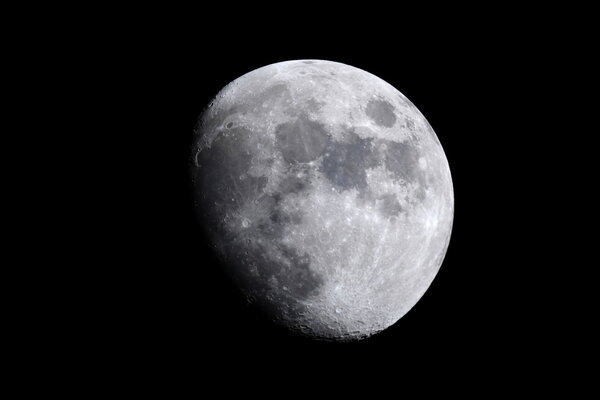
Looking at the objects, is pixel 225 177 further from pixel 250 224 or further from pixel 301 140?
pixel 301 140

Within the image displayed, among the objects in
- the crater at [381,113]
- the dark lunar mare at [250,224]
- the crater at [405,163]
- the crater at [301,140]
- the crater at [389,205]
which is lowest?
the dark lunar mare at [250,224]

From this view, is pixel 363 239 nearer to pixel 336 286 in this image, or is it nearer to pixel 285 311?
pixel 336 286

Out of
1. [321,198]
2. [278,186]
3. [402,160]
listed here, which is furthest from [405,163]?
[278,186]

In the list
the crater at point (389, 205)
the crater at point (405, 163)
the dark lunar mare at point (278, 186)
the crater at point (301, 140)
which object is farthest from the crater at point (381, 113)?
the crater at point (389, 205)

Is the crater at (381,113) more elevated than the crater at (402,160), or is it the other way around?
the crater at (381,113)

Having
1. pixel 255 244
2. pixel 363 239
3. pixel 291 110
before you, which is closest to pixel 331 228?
pixel 363 239

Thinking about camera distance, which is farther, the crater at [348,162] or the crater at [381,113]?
the crater at [381,113]

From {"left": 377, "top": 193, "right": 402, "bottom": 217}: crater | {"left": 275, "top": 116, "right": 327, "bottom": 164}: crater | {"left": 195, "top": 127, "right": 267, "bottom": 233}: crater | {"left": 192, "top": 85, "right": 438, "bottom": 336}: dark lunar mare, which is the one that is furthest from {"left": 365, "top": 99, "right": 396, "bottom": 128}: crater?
{"left": 195, "top": 127, "right": 267, "bottom": 233}: crater

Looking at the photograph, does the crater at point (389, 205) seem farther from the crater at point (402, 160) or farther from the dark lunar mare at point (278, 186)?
the crater at point (402, 160)
